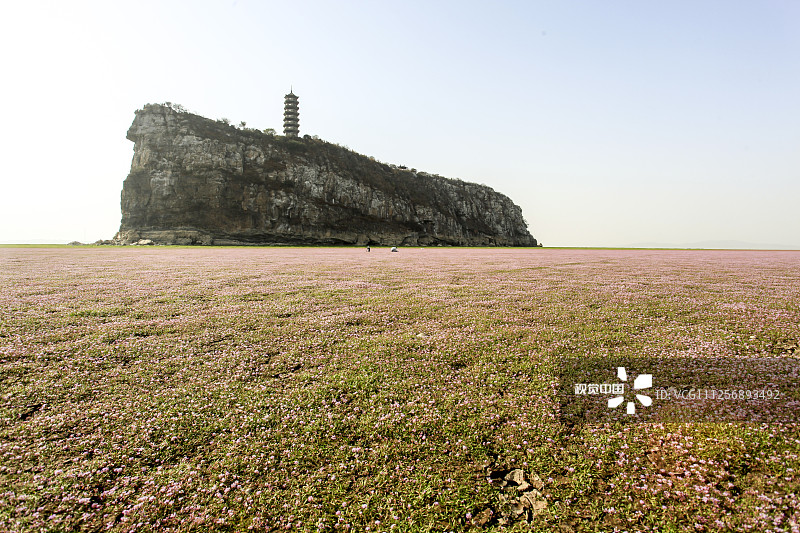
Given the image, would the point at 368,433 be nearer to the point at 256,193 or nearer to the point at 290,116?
the point at 256,193

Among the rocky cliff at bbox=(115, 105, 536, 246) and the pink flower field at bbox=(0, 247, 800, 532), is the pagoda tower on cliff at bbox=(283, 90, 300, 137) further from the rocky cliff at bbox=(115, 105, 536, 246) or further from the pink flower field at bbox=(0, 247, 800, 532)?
the pink flower field at bbox=(0, 247, 800, 532)

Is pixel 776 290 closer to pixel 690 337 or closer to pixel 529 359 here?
pixel 690 337

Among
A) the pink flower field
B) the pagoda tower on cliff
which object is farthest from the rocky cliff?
the pink flower field

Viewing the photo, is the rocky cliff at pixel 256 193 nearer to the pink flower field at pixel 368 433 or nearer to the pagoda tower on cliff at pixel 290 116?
the pagoda tower on cliff at pixel 290 116

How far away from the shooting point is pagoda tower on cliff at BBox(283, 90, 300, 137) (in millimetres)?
180250

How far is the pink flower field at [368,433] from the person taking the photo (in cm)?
372

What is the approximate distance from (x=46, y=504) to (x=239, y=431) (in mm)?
2062

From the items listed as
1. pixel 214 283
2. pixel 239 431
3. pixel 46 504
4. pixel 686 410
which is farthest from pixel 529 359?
pixel 214 283

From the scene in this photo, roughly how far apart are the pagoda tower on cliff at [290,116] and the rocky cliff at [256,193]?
39.6 meters

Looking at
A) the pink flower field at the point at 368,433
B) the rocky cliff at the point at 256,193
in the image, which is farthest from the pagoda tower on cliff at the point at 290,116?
the pink flower field at the point at 368,433

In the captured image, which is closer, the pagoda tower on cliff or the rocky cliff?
the rocky cliff

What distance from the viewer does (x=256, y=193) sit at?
12294 cm

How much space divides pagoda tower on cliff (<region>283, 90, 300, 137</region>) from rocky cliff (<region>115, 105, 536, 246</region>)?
39606 mm

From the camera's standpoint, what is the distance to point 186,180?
116188 mm
